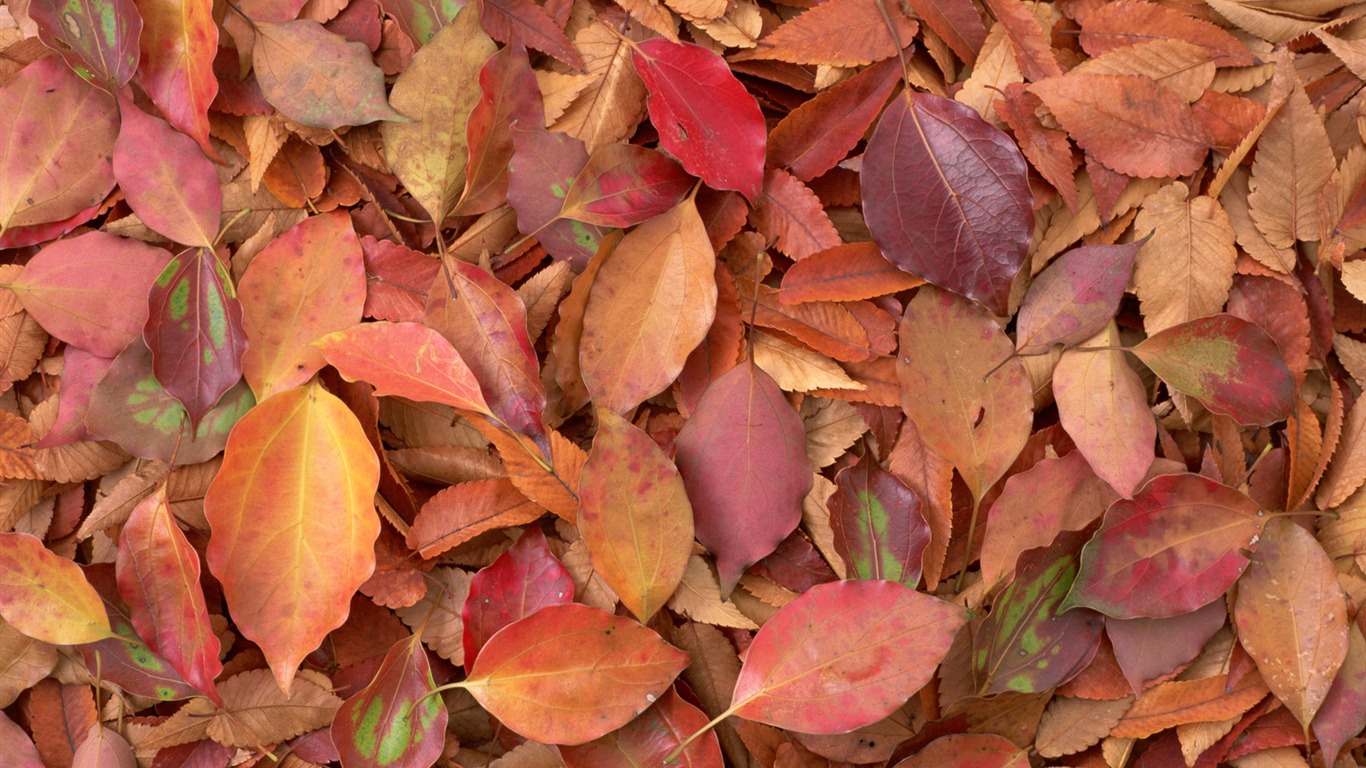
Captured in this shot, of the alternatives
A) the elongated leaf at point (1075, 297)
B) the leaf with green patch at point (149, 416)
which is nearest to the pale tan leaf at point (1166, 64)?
the elongated leaf at point (1075, 297)

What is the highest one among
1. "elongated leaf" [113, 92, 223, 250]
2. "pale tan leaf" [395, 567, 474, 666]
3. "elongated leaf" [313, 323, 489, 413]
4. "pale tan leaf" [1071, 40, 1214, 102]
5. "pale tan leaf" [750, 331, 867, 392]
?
"pale tan leaf" [1071, 40, 1214, 102]

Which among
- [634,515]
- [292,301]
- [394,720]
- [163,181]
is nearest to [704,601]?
[634,515]

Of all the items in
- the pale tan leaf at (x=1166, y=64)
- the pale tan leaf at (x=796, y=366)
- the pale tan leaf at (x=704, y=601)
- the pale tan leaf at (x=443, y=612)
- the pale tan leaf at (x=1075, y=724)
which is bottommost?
the pale tan leaf at (x=1075, y=724)

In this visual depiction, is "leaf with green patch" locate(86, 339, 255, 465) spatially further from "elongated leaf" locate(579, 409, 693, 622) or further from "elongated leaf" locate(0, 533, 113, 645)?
"elongated leaf" locate(579, 409, 693, 622)

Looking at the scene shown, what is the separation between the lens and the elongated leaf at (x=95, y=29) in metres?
0.57

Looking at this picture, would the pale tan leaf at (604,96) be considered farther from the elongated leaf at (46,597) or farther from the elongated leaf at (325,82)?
the elongated leaf at (46,597)

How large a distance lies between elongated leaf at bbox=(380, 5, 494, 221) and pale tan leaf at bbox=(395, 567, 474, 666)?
8.5 inches

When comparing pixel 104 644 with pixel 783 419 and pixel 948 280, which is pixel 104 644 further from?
pixel 948 280

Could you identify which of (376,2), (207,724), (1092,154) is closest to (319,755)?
(207,724)

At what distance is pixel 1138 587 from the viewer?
1.86ft

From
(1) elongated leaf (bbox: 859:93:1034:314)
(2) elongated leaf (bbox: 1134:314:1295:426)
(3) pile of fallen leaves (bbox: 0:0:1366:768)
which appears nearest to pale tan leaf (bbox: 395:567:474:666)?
(3) pile of fallen leaves (bbox: 0:0:1366:768)

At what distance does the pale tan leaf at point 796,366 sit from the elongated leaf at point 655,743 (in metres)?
0.19

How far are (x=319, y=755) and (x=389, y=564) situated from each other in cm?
12

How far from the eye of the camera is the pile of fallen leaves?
1.86 ft
